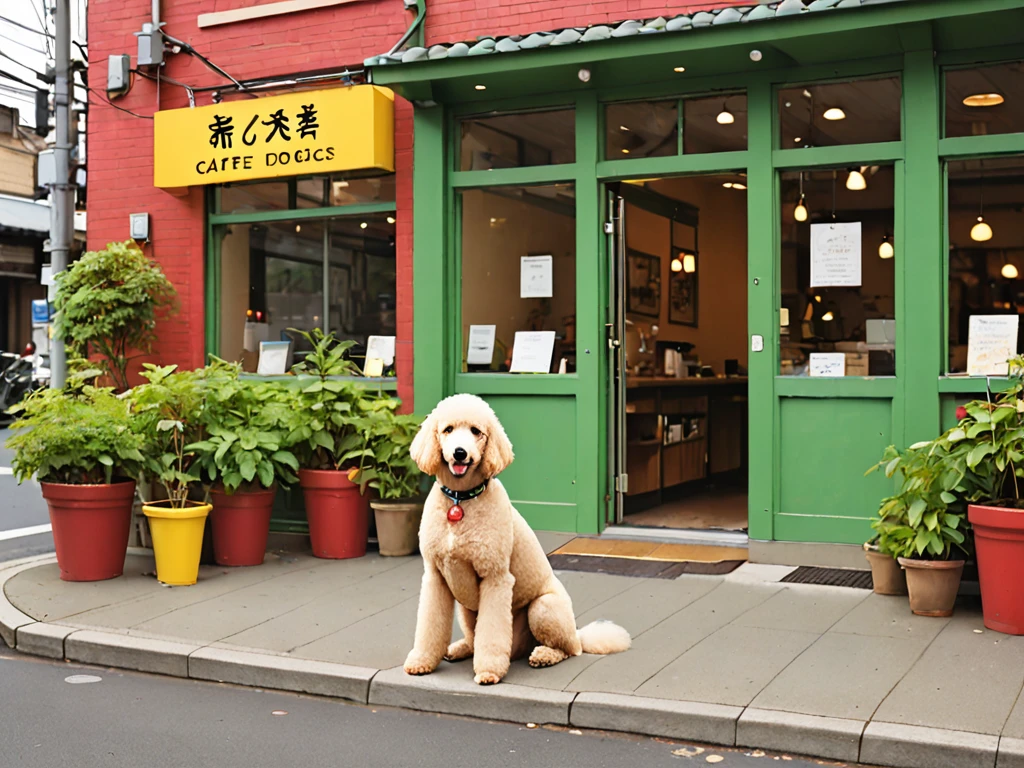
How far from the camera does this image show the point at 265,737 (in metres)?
4.81

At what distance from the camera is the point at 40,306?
1222 centimetres

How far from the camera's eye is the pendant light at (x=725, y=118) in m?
7.98

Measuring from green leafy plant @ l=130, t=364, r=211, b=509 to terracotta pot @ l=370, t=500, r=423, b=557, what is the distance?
4.34 ft

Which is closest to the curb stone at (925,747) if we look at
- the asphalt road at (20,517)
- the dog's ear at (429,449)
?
the dog's ear at (429,449)

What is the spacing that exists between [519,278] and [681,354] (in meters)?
3.34

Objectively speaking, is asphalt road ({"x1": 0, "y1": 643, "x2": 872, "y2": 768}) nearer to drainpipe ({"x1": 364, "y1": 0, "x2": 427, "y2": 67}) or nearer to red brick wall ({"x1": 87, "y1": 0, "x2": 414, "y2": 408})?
red brick wall ({"x1": 87, "y1": 0, "x2": 414, "y2": 408})

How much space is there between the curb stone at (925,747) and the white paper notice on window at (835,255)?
12.7 ft

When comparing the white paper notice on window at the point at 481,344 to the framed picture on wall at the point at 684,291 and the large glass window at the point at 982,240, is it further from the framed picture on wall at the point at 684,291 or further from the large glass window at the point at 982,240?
the framed picture on wall at the point at 684,291

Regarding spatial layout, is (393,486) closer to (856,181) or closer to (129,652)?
(129,652)

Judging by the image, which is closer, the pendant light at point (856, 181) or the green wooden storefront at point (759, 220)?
the green wooden storefront at point (759, 220)

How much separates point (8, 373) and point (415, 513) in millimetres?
15996

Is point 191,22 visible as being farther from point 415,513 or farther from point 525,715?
point 525,715

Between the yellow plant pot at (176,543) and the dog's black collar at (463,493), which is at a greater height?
the dog's black collar at (463,493)

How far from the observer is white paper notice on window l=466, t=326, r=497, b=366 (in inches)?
352
